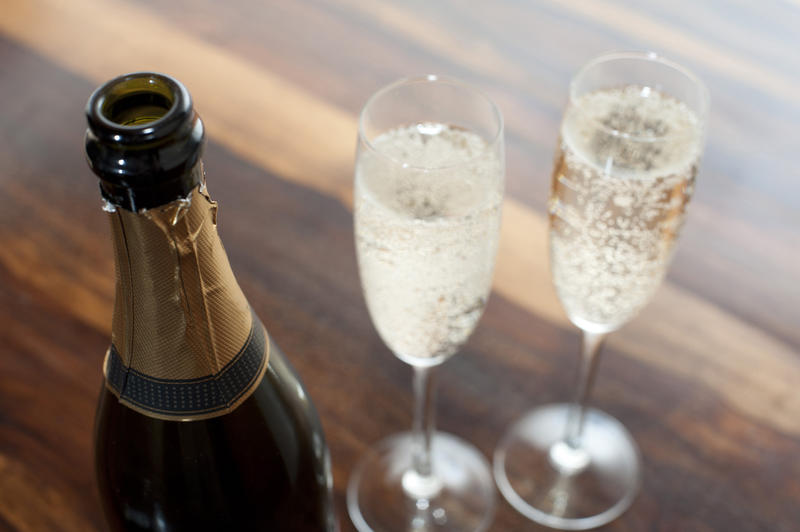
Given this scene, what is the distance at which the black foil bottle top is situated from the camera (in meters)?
0.49

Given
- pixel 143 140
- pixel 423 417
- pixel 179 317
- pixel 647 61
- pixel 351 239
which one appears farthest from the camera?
pixel 351 239

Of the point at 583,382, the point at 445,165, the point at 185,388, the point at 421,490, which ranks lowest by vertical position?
the point at 421,490

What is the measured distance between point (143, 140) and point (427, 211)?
226 mm

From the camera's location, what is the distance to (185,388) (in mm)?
639

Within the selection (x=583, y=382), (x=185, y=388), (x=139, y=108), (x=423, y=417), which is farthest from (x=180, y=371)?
(x=583, y=382)

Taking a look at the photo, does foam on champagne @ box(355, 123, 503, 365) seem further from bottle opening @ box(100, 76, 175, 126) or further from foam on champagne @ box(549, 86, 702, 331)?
bottle opening @ box(100, 76, 175, 126)

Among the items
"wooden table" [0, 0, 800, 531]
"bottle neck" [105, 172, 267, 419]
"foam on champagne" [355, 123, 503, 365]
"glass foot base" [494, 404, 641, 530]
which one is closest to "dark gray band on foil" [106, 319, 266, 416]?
"bottle neck" [105, 172, 267, 419]

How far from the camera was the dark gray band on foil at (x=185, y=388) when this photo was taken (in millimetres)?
640

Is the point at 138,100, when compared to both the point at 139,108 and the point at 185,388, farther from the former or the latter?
the point at 185,388

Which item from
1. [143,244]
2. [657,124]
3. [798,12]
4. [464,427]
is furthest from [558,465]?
[798,12]

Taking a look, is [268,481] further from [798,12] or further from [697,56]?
[798,12]

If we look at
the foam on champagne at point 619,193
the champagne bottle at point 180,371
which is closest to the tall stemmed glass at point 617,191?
the foam on champagne at point 619,193

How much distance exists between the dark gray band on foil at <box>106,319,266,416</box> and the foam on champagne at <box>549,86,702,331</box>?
0.26 metres

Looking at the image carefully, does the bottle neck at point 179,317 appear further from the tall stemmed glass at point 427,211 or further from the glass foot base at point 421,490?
the glass foot base at point 421,490
